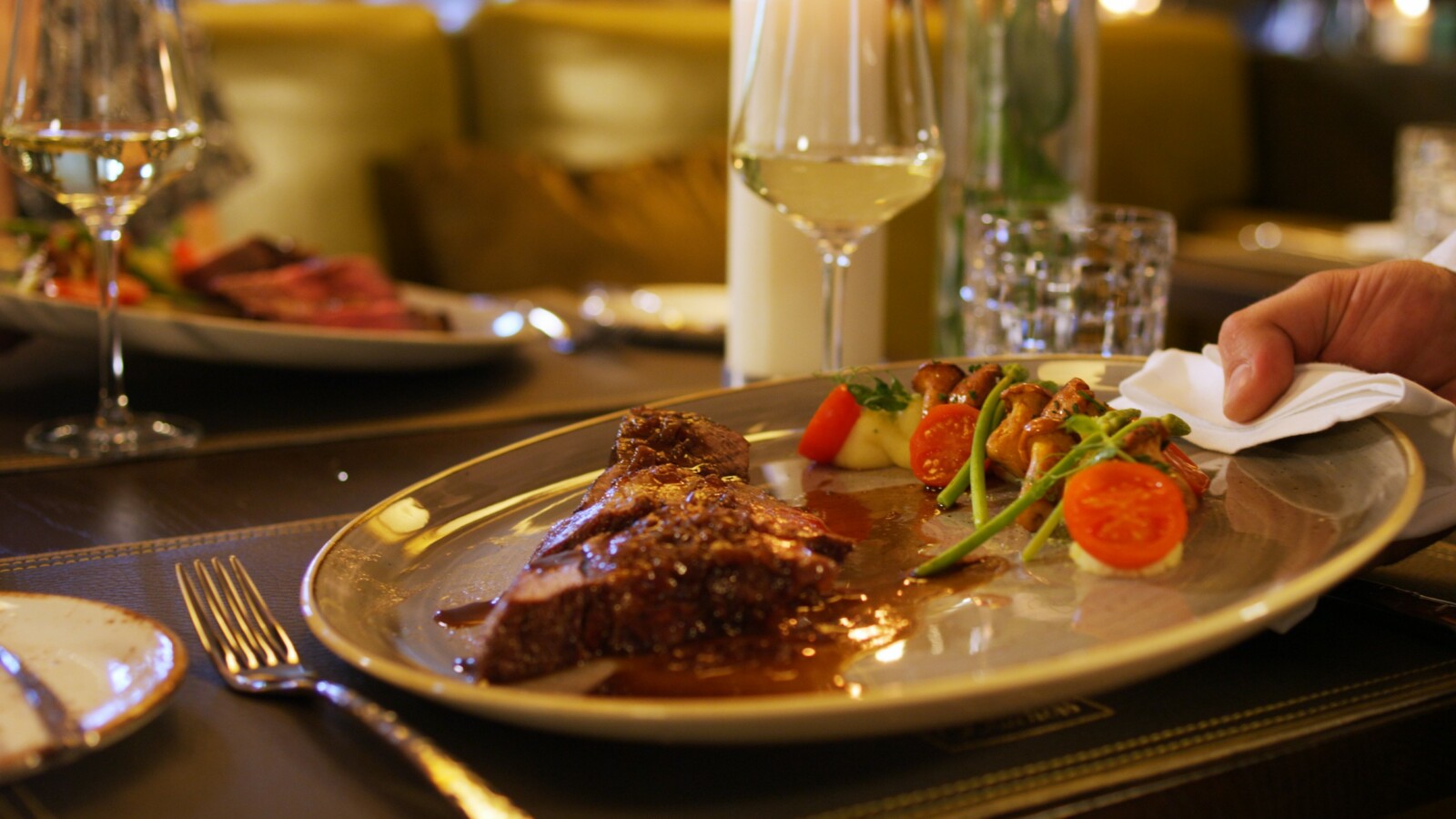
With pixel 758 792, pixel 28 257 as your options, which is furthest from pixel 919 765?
pixel 28 257

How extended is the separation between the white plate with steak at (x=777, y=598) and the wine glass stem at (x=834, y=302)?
1.33ft

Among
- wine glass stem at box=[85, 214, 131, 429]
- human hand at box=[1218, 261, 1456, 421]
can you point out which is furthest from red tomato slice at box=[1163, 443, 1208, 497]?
wine glass stem at box=[85, 214, 131, 429]

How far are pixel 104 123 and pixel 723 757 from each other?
91 centimetres

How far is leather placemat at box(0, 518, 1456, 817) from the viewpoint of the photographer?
1.85 ft

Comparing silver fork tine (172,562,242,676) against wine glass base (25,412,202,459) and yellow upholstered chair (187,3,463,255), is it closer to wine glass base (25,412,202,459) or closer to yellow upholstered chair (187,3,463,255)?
wine glass base (25,412,202,459)

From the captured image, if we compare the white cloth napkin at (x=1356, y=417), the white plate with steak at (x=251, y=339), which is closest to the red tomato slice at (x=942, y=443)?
the white cloth napkin at (x=1356, y=417)

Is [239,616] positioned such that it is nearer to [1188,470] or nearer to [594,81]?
[1188,470]

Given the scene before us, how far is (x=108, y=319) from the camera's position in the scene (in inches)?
49.7

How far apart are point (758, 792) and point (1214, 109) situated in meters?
4.92

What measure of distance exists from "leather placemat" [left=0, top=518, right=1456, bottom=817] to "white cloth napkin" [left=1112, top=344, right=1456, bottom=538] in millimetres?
133

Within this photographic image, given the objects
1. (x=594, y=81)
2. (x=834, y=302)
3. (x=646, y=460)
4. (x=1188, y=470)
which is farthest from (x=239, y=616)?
(x=594, y=81)

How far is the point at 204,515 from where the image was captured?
1014mm

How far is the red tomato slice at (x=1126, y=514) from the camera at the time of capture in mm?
696

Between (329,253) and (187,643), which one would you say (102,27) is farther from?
(329,253)
